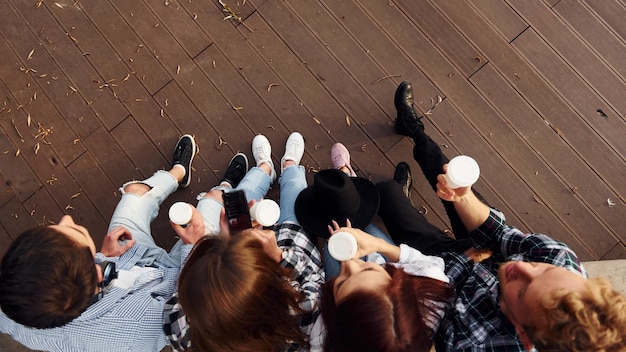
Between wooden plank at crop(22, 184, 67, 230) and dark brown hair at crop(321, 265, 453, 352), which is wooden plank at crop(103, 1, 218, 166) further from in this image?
dark brown hair at crop(321, 265, 453, 352)

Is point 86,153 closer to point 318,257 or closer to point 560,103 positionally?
point 318,257

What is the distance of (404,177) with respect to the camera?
114 inches

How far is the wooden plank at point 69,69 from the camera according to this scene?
124 inches

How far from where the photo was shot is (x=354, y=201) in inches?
93.2

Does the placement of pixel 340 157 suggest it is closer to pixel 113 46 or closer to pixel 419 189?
pixel 419 189

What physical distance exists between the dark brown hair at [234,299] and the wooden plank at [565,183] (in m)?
2.05

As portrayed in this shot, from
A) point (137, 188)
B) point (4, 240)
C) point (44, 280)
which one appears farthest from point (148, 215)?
point (4, 240)

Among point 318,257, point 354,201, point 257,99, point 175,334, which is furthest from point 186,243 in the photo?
point 257,99

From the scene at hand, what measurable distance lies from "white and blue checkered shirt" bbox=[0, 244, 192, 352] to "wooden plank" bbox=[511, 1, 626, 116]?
9.99 ft

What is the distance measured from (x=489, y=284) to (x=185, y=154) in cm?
210

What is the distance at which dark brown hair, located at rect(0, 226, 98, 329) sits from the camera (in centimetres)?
167

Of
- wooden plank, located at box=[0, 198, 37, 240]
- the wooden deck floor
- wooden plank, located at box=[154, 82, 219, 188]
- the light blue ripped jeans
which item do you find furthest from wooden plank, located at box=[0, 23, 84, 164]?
the light blue ripped jeans

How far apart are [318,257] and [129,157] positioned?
162 cm

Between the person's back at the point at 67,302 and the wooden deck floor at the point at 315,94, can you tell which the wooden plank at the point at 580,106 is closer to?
the wooden deck floor at the point at 315,94
